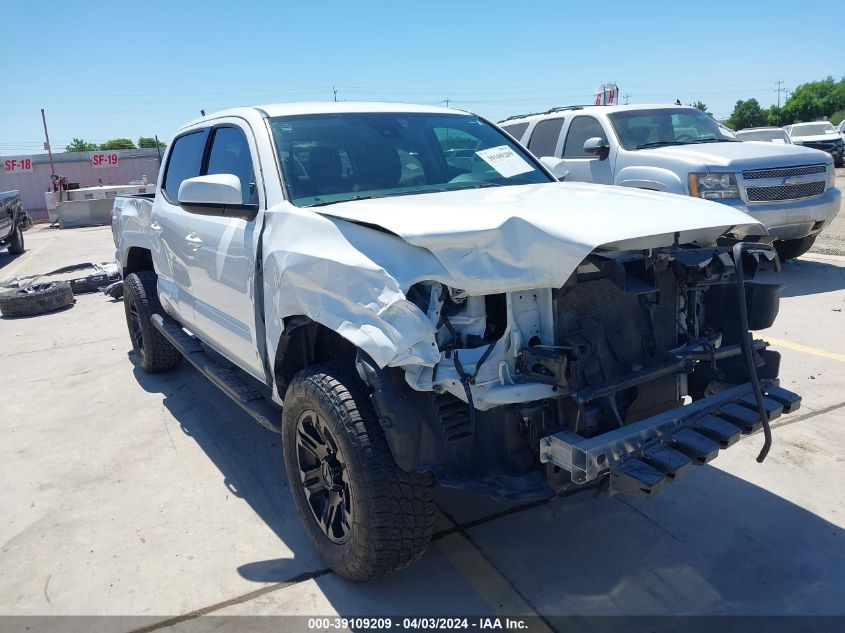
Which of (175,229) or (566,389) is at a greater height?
(175,229)

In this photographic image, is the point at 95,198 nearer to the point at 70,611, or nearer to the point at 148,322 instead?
the point at 148,322

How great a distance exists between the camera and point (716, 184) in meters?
7.46

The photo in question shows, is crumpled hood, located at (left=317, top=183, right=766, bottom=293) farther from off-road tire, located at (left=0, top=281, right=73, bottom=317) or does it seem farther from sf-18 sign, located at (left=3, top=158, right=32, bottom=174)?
sf-18 sign, located at (left=3, top=158, right=32, bottom=174)

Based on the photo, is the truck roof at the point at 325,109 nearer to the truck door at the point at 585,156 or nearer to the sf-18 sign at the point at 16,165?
the truck door at the point at 585,156

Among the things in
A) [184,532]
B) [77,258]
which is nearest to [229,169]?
[184,532]

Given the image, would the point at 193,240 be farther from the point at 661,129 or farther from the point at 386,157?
the point at 661,129

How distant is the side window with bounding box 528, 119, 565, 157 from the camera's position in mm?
9367

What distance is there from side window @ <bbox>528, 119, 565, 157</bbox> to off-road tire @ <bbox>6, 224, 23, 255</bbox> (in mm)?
11578

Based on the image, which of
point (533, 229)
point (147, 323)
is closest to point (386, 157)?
point (533, 229)

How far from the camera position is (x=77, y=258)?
14.1 m

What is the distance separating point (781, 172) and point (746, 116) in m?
76.3

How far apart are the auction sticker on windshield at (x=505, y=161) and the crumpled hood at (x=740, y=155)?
4.24 m

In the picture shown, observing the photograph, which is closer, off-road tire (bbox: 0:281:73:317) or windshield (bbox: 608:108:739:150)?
windshield (bbox: 608:108:739:150)

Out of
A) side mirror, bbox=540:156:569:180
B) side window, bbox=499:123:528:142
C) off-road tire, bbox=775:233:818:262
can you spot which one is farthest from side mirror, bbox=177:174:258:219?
off-road tire, bbox=775:233:818:262
